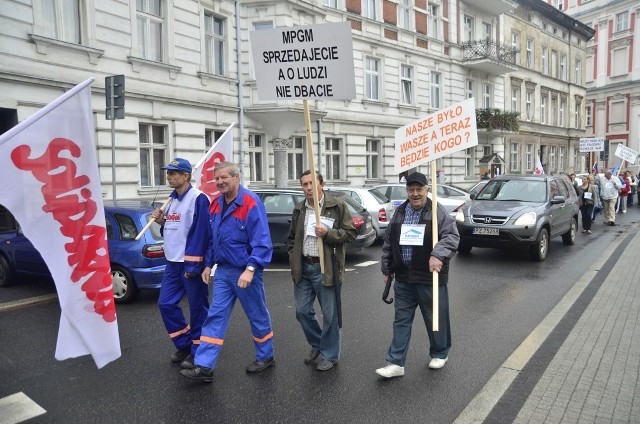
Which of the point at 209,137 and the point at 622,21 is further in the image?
the point at 622,21

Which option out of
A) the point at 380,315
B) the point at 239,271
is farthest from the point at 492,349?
the point at 239,271

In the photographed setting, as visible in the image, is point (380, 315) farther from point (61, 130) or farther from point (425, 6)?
point (425, 6)

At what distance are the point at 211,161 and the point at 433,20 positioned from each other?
81.4 feet

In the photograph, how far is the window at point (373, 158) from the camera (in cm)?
2541

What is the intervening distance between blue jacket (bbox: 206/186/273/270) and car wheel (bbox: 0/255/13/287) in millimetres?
5532

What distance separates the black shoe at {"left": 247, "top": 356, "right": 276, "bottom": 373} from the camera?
4832 millimetres

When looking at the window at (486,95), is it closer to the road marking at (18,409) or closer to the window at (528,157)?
the window at (528,157)

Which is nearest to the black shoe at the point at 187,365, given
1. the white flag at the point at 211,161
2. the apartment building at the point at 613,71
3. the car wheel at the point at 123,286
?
the white flag at the point at 211,161

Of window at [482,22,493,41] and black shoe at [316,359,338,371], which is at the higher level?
window at [482,22,493,41]

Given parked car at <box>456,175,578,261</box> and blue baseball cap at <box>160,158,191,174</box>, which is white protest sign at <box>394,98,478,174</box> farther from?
parked car at <box>456,175,578,261</box>

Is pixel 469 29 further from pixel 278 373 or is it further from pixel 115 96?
pixel 278 373

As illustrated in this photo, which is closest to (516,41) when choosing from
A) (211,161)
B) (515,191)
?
(515,191)

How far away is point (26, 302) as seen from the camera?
298 inches

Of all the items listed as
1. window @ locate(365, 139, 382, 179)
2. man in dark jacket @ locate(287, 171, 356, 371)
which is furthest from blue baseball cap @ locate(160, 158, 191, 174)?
window @ locate(365, 139, 382, 179)
